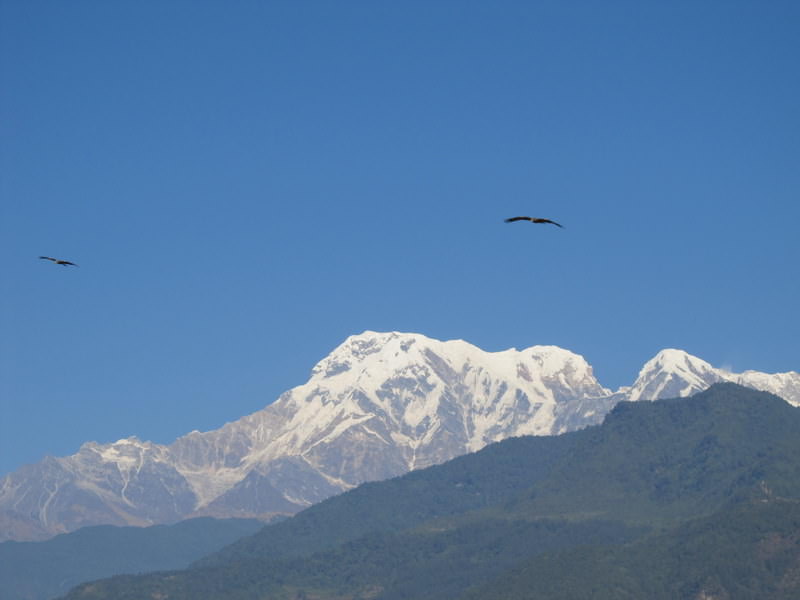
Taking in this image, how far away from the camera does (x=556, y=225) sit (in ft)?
452

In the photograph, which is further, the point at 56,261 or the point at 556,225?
the point at 56,261

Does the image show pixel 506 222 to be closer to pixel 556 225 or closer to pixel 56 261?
pixel 556 225

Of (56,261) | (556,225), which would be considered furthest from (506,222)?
(56,261)

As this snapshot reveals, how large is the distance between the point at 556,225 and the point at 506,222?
3992mm

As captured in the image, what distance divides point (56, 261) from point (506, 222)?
41931 mm

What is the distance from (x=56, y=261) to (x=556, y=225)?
1801 inches

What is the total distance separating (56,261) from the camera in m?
153

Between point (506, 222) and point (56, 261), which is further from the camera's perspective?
point (56, 261)

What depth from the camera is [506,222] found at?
5438 inches
